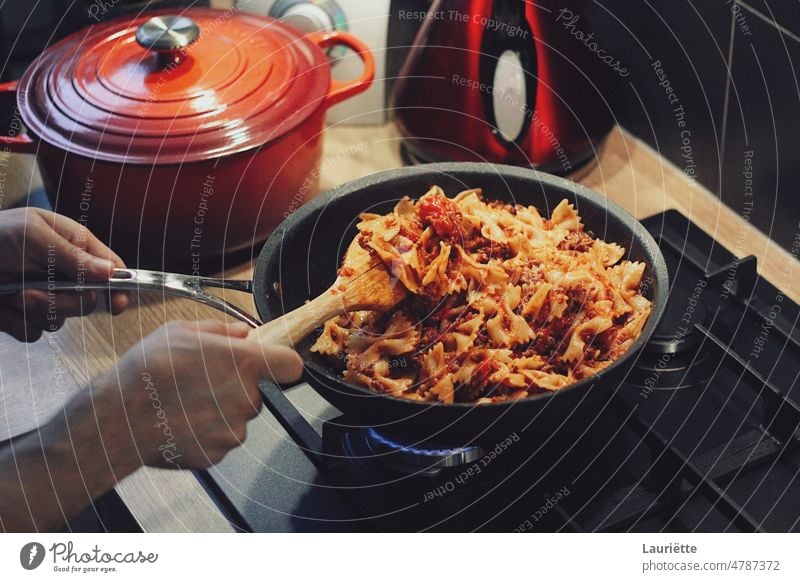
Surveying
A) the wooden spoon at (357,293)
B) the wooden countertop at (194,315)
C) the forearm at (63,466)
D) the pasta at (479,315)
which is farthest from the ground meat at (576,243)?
the forearm at (63,466)

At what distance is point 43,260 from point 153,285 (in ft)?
0.28

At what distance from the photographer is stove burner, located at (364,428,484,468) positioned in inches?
26.1

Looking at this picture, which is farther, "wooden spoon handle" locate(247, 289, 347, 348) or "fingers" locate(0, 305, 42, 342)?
"fingers" locate(0, 305, 42, 342)

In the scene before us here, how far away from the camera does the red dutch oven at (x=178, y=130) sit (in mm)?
752

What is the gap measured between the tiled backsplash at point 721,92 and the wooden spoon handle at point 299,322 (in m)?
0.42

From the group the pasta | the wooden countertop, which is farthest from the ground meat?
the wooden countertop

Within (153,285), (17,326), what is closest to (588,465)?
(153,285)

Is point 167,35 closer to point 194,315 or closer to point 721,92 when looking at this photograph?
point 194,315

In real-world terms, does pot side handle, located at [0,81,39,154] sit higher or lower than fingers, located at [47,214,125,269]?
higher

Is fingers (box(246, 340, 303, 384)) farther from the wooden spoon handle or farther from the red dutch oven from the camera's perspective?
the red dutch oven

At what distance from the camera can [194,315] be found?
0.81m

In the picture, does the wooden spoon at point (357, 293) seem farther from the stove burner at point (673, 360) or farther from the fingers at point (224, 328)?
the stove burner at point (673, 360)

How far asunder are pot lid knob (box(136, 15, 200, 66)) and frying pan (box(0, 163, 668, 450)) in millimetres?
177
